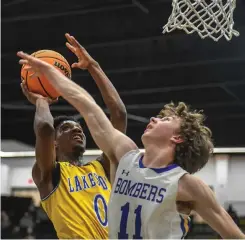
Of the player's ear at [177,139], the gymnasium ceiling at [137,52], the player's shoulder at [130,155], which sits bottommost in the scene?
the player's shoulder at [130,155]

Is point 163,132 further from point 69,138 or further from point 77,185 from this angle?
point 69,138

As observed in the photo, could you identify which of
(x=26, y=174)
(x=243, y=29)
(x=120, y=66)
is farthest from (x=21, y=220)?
(x=243, y=29)

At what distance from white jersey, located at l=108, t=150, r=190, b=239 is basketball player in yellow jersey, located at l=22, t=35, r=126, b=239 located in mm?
711

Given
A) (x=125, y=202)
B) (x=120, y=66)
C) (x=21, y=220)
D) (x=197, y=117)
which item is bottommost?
(x=21, y=220)

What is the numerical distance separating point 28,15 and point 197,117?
182 inches

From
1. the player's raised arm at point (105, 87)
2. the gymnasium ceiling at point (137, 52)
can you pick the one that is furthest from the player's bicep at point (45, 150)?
the gymnasium ceiling at point (137, 52)

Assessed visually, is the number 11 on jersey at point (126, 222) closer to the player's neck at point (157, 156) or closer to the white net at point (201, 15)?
the player's neck at point (157, 156)

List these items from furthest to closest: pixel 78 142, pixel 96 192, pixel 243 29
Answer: pixel 243 29, pixel 78 142, pixel 96 192

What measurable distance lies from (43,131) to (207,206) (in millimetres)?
1051

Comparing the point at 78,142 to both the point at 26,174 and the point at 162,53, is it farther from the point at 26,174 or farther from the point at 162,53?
the point at 26,174

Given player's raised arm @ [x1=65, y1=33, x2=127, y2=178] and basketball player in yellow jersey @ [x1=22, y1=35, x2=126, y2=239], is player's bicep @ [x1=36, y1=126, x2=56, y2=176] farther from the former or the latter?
player's raised arm @ [x1=65, y1=33, x2=127, y2=178]

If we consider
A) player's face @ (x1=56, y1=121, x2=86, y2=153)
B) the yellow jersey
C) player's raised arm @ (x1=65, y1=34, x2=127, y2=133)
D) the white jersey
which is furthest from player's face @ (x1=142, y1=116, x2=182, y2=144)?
player's face @ (x1=56, y1=121, x2=86, y2=153)

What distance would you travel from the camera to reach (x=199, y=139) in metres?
1.94

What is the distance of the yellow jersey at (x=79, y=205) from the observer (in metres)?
2.60
